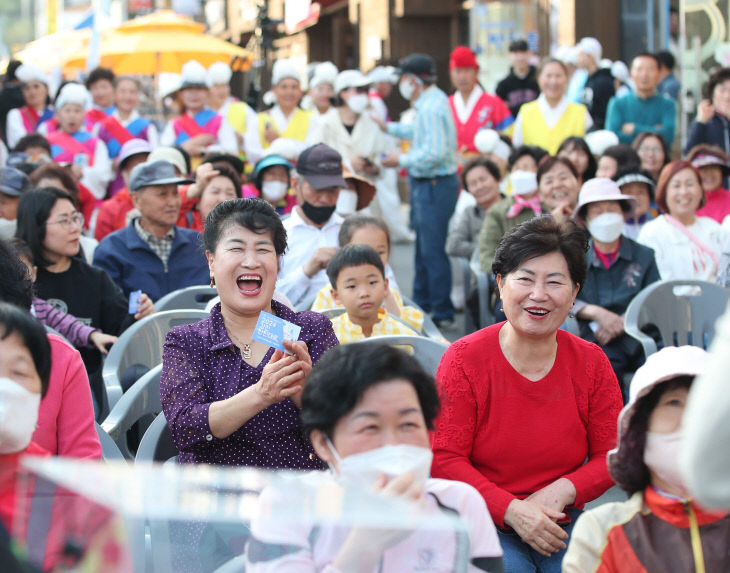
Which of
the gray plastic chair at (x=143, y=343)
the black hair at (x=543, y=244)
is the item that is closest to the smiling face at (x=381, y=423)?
the black hair at (x=543, y=244)

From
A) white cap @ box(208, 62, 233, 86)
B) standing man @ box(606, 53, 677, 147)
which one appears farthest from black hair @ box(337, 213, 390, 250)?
white cap @ box(208, 62, 233, 86)

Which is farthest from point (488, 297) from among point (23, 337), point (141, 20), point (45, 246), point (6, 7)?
point (6, 7)

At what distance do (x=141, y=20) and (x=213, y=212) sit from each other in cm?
1265

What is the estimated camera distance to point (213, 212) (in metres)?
3.26

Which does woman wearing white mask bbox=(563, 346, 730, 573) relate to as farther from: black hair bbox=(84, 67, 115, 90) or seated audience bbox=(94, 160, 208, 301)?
black hair bbox=(84, 67, 115, 90)

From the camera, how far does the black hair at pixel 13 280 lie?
320 cm

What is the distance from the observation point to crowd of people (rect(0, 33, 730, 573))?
84.7 inches

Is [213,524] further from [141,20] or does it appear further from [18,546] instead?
[141,20]

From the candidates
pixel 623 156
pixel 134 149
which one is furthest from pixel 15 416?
pixel 623 156

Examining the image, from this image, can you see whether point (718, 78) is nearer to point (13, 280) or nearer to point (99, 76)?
point (99, 76)

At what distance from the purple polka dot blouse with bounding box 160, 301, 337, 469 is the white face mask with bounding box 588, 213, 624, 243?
2796 millimetres

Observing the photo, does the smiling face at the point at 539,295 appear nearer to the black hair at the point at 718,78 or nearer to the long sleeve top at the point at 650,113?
the black hair at the point at 718,78

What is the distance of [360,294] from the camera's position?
455 cm

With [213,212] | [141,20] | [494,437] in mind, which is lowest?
[494,437]
